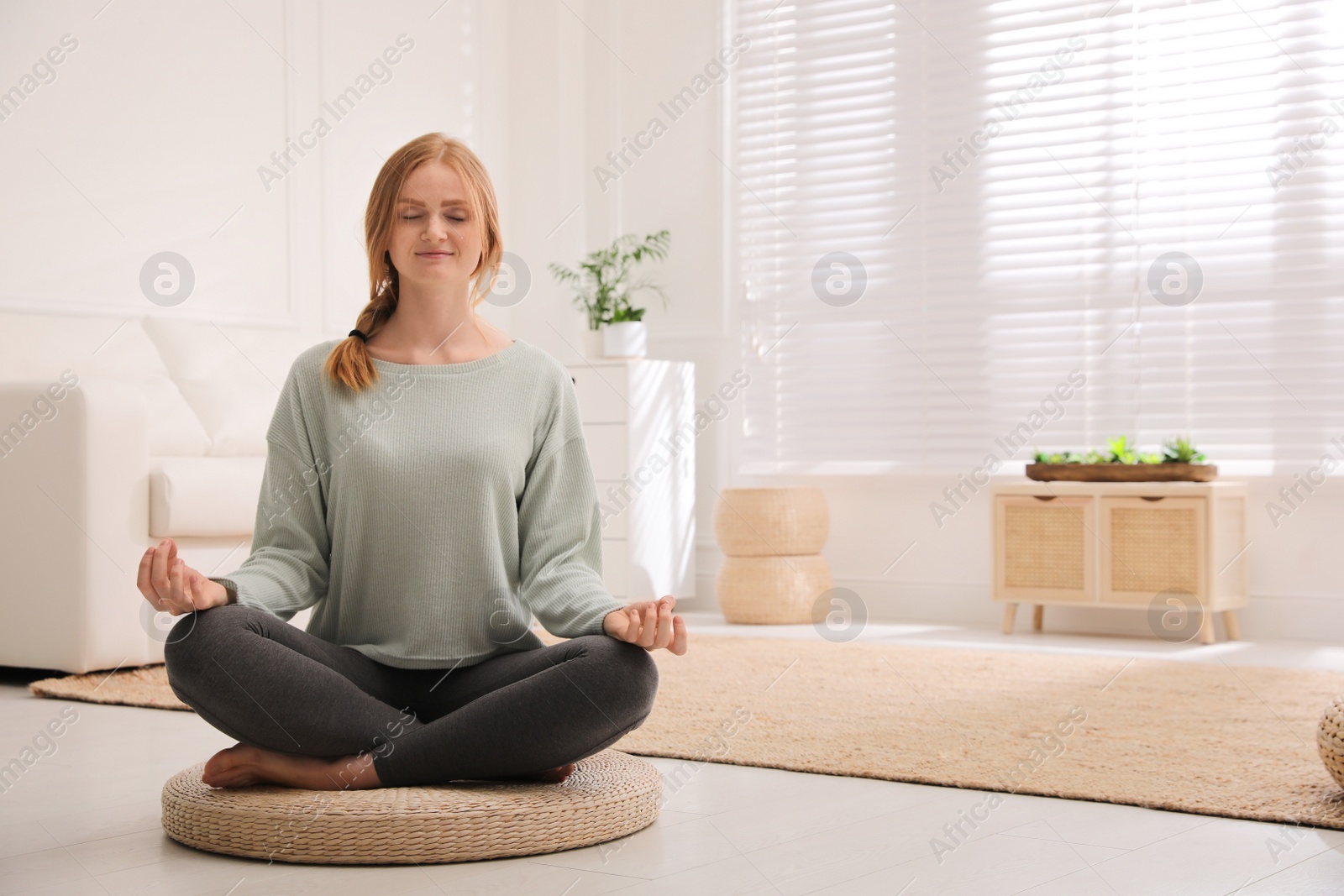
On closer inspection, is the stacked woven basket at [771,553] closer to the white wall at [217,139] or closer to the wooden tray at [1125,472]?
the wooden tray at [1125,472]

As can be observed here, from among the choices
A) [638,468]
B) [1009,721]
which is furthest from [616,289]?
[1009,721]

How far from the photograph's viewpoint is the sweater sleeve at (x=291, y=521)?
5.59 feet

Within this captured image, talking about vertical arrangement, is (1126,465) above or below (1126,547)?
above

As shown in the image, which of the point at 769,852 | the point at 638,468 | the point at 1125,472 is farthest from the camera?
the point at 638,468

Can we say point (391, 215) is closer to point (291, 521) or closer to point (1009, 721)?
point (291, 521)

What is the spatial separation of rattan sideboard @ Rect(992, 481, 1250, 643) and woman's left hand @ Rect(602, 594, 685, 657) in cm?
261

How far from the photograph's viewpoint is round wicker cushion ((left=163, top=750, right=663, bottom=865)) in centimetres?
150

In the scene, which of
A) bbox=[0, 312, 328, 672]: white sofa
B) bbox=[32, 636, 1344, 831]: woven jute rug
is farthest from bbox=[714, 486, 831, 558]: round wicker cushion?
bbox=[0, 312, 328, 672]: white sofa

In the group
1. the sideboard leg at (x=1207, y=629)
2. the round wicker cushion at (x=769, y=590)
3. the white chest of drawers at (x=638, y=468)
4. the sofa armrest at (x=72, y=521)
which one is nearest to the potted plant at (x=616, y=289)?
the white chest of drawers at (x=638, y=468)

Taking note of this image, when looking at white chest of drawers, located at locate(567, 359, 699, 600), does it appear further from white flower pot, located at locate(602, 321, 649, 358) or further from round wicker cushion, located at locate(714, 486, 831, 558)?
round wicker cushion, located at locate(714, 486, 831, 558)

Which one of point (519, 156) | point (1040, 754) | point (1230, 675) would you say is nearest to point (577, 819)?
point (1040, 754)

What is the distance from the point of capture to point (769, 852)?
1589 millimetres

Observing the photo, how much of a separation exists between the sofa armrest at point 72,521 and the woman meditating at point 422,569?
4.54 feet

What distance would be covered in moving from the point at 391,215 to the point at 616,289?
328 centimetres
